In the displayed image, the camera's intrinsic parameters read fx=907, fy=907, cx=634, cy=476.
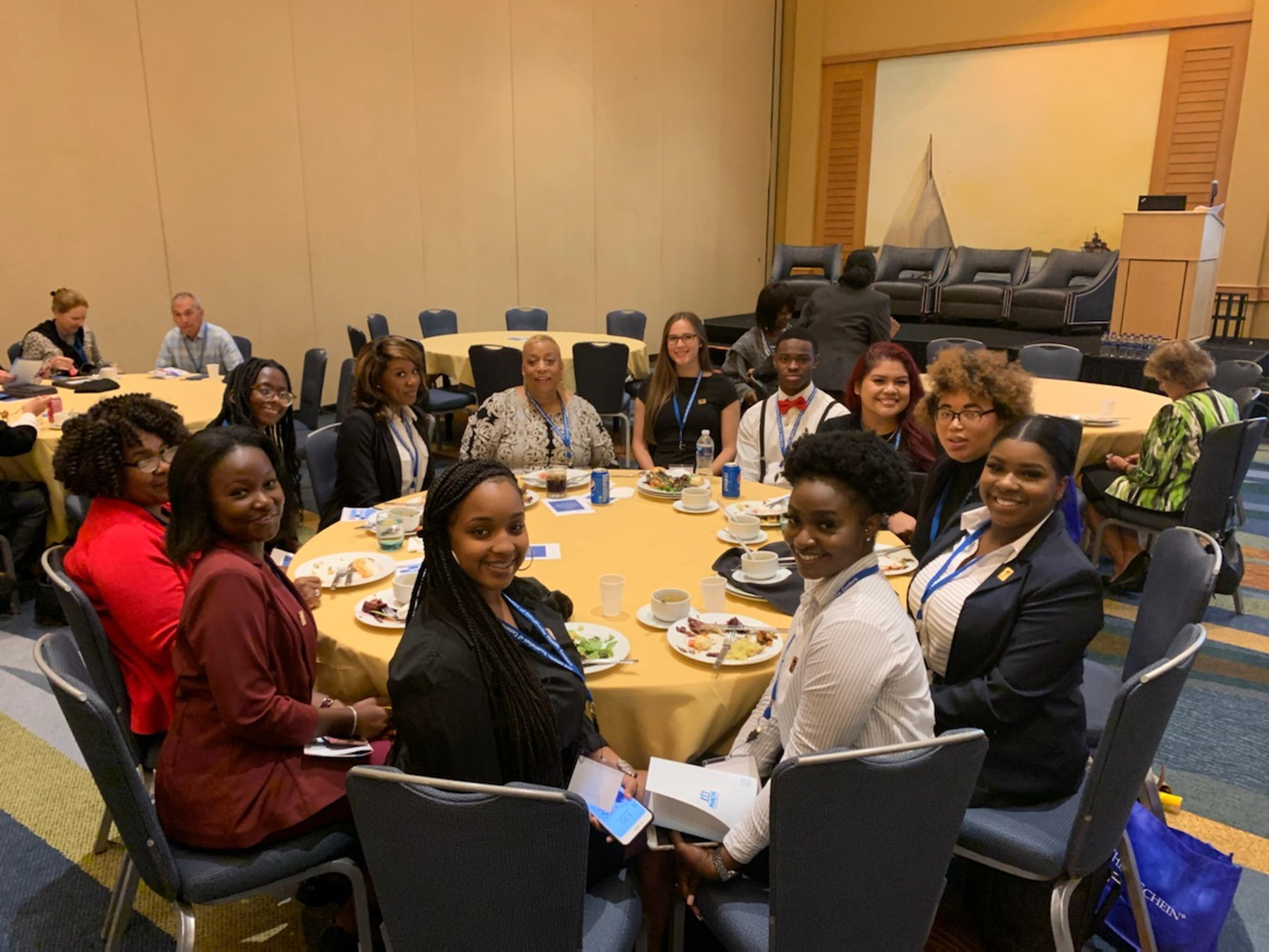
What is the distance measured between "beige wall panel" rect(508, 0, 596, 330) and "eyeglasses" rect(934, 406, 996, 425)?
752 centimetres

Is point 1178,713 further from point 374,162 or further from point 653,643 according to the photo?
point 374,162

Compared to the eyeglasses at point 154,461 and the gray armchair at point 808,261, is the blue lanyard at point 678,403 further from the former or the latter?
the gray armchair at point 808,261

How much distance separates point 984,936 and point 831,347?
4400 mm

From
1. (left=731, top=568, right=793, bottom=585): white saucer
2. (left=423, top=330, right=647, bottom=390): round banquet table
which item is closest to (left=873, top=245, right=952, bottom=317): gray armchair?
(left=423, top=330, right=647, bottom=390): round banquet table

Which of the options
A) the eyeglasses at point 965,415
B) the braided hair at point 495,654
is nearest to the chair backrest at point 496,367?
the eyeglasses at point 965,415

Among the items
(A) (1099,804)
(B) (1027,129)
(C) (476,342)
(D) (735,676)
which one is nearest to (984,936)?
(A) (1099,804)

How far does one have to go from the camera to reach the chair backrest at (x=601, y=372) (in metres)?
6.34

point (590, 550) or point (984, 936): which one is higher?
point (590, 550)

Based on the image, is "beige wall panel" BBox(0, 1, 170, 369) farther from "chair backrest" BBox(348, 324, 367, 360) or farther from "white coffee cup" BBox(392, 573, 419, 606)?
"white coffee cup" BBox(392, 573, 419, 606)

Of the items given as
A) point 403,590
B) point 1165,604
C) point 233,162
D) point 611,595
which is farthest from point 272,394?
point 233,162

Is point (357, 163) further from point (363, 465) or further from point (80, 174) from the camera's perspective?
point (363, 465)

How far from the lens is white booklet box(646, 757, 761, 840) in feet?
5.79

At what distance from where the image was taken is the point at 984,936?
2.27 m

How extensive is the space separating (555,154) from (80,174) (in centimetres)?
470
